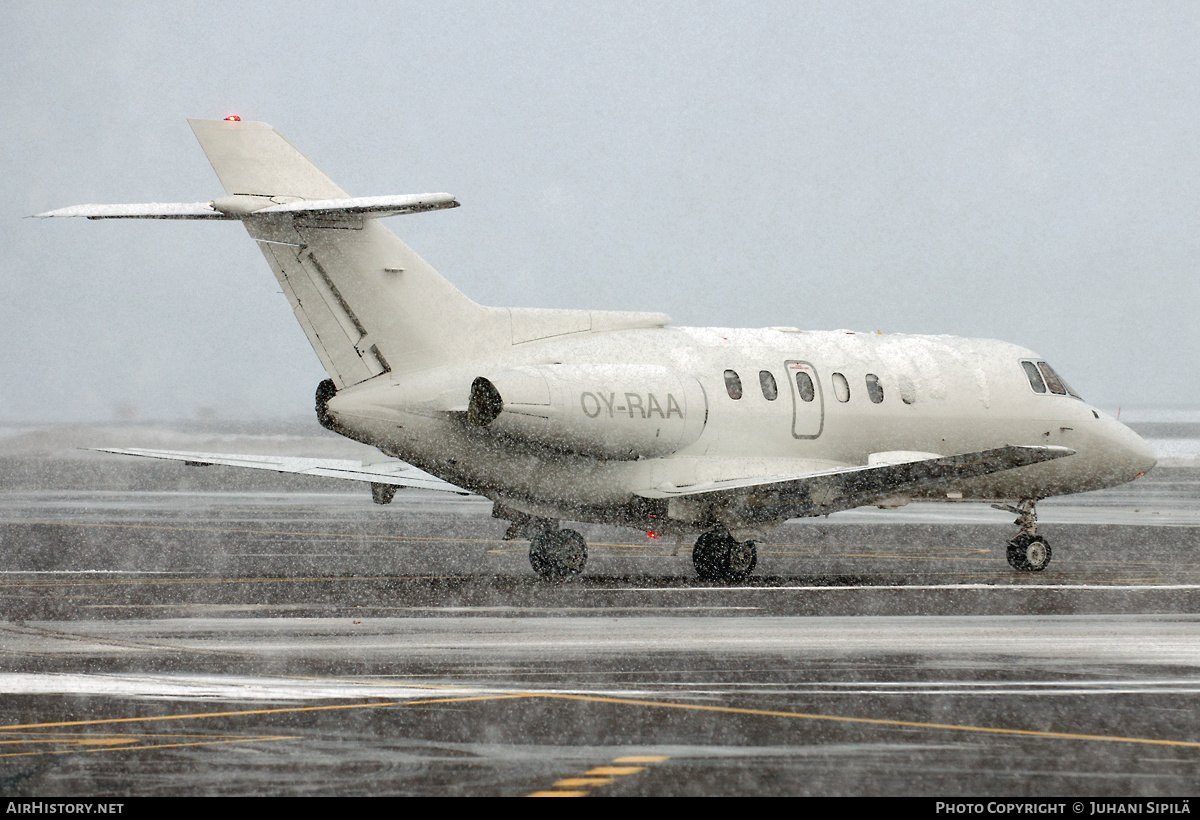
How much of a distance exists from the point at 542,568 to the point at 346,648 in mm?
8091

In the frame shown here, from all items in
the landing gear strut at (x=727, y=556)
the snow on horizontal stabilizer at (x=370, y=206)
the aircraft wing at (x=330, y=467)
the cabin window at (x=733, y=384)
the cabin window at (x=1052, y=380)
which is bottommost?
the landing gear strut at (x=727, y=556)

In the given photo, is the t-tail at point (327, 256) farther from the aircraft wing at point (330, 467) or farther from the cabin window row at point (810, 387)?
the cabin window row at point (810, 387)

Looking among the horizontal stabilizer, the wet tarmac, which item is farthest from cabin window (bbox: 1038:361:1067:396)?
the horizontal stabilizer

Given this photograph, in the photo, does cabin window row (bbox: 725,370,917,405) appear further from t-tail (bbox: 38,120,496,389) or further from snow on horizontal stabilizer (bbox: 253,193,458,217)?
snow on horizontal stabilizer (bbox: 253,193,458,217)

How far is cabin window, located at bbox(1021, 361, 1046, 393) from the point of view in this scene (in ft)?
82.7

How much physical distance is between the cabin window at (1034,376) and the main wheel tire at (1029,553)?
295 cm

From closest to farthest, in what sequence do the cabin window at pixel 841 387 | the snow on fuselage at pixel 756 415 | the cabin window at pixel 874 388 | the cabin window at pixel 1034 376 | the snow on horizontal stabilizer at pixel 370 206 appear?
1. the snow on horizontal stabilizer at pixel 370 206
2. the snow on fuselage at pixel 756 415
3. the cabin window at pixel 841 387
4. the cabin window at pixel 874 388
5. the cabin window at pixel 1034 376

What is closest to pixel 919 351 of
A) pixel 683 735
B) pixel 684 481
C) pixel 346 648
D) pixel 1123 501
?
pixel 684 481

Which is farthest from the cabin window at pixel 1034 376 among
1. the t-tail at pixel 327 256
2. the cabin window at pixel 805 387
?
the t-tail at pixel 327 256

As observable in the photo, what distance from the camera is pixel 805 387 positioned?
2264 centimetres

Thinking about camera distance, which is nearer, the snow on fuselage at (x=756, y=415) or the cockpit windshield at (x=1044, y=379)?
the snow on fuselage at (x=756, y=415)

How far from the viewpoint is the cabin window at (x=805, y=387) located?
22562 millimetres

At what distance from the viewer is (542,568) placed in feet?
70.0

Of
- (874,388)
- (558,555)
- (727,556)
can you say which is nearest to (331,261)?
(558,555)
